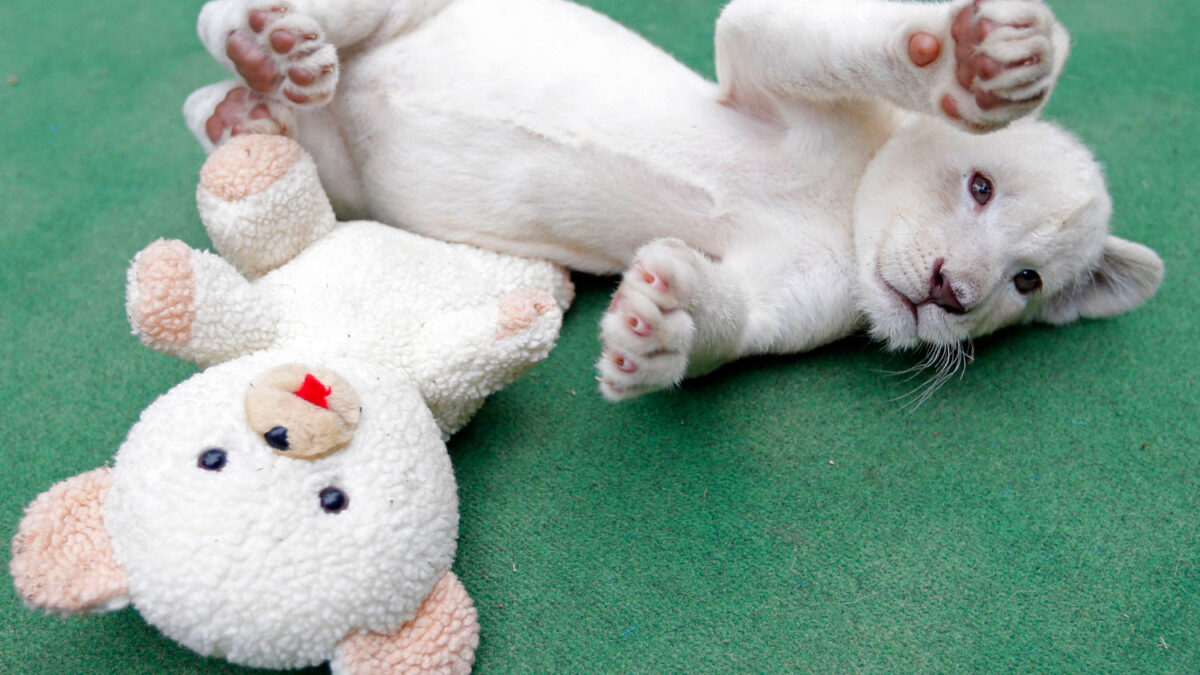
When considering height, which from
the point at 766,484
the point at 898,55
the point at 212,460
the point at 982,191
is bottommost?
the point at 766,484

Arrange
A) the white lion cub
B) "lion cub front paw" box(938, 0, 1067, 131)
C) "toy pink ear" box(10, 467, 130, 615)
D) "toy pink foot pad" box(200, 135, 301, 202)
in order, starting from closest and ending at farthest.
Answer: "toy pink ear" box(10, 467, 130, 615), "lion cub front paw" box(938, 0, 1067, 131), "toy pink foot pad" box(200, 135, 301, 202), the white lion cub

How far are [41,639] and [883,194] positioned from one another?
1.79 m

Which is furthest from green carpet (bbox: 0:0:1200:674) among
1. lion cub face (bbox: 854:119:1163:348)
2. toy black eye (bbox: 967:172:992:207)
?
toy black eye (bbox: 967:172:992:207)

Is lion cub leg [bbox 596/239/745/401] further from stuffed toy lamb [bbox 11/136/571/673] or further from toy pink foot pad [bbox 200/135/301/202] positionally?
toy pink foot pad [bbox 200/135/301/202]

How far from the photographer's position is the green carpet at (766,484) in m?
1.53

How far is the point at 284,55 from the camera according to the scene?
174cm

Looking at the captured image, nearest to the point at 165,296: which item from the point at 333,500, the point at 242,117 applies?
the point at 333,500

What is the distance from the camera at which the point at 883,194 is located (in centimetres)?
184

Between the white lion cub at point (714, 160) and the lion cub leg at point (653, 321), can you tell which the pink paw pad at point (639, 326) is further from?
the white lion cub at point (714, 160)

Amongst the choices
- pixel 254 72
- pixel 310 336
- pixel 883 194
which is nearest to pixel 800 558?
pixel 883 194

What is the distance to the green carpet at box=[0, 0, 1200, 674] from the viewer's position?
→ 1531 mm

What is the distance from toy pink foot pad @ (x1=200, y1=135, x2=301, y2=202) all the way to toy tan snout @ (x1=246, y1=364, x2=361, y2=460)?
1.56 ft

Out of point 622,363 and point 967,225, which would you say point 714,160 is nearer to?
point 967,225

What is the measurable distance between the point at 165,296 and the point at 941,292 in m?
1.48
